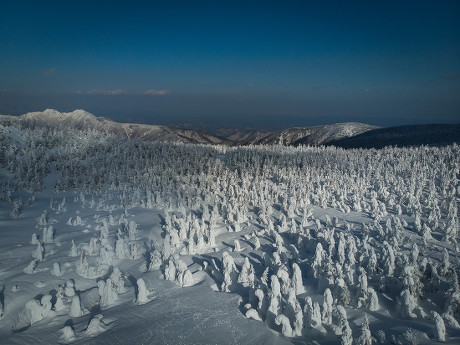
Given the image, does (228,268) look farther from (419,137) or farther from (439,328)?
(419,137)

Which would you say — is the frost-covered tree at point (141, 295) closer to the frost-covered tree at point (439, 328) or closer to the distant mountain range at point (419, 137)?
the frost-covered tree at point (439, 328)

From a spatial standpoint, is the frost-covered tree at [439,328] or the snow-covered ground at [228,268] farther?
the snow-covered ground at [228,268]

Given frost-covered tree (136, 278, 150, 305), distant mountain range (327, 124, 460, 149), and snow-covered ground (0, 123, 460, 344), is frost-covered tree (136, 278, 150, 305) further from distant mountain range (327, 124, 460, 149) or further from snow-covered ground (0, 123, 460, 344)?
distant mountain range (327, 124, 460, 149)

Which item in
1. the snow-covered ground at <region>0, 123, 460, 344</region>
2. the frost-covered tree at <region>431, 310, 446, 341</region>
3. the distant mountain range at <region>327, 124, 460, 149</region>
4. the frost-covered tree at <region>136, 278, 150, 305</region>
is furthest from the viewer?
the distant mountain range at <region>327, 124, 460, 149</region>

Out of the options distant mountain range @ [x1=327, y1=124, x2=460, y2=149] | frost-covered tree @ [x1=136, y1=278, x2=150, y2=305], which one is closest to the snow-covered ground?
frost-covered tree @ [x1=136, y1=278, x2=150, y2=305]

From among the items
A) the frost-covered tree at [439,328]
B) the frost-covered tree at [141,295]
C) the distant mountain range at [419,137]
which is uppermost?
the distant mountain range at [419,137]

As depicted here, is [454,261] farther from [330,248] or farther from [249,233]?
[249,233]

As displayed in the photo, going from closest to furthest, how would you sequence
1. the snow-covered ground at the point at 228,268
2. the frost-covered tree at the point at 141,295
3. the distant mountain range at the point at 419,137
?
1. the snow-covered ground at the point at 228,268
2. the frost-covered tree at the point at 141,295
3. the distant mountain range at the point at 419,137

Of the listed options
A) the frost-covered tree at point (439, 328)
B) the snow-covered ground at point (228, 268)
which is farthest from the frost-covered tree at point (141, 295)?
the frost-covered tree at point (439, 328)

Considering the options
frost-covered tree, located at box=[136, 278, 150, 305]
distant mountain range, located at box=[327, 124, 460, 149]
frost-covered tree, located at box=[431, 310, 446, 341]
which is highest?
distant mountain range, located at box=[327, 124, 460, 149]

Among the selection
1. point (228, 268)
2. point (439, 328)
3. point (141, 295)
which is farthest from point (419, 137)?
point (141, 295)
